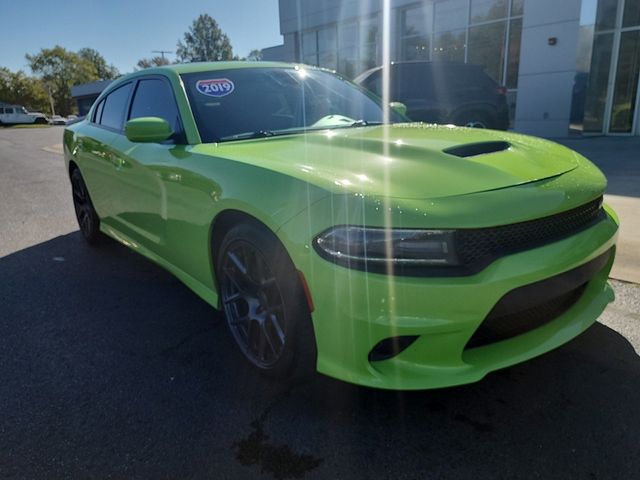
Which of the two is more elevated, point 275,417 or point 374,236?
point 374,236

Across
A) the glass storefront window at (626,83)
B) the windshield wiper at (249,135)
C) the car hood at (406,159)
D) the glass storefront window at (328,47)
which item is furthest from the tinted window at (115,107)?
the glass storefront window at (328,47)

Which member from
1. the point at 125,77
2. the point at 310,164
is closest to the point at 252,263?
the point at 310,164

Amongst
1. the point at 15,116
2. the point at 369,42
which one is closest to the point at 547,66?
the point at 369,42

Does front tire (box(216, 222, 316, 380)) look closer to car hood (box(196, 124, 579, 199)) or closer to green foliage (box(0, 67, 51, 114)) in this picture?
car hood (box(196, 124, 579, 199))

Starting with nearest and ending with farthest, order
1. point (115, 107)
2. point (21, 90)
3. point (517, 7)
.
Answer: point (115, 107) → point (517, 7) → point (21, 90)

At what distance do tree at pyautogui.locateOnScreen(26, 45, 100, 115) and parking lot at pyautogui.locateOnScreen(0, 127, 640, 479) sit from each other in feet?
281

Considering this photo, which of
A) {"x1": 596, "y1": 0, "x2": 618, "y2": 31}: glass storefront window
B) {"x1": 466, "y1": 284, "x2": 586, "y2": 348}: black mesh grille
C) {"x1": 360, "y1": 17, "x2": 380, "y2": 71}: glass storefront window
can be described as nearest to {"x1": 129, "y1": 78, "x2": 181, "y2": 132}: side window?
{"x1": 466, "y1": 284, "x2": 586, "y2": 348}: black mesh grille

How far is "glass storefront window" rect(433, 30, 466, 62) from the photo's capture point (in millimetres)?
15328

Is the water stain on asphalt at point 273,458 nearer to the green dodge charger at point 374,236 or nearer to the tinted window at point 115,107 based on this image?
the green dodge charger at point 374,236

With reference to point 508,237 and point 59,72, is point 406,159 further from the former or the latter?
point 59,72

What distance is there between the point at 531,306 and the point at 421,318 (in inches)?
18.8

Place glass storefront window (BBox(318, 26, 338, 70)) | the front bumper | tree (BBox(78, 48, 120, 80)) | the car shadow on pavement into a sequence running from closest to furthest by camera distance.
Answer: the front bumper → the car shadow on pavement → glass storefront window (BBox(318, 26, 338, 70)) → tree (BBox(78, 48, 120, 80))

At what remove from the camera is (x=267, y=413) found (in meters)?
2.24

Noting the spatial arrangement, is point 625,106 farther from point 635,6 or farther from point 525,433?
point 525,433
